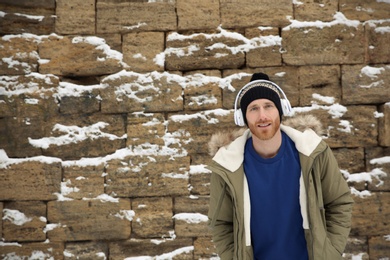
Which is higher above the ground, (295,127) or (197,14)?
(197,14)

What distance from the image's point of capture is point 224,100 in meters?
4.95

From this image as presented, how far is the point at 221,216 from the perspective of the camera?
2.46 m

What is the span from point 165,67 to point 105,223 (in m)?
1.93

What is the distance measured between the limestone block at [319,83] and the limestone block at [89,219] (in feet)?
Answer: 7.96

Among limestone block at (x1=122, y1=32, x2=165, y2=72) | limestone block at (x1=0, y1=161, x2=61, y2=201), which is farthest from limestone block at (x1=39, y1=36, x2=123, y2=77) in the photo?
limestone block at (x1=0, y1=161, x2=61, y2=201)

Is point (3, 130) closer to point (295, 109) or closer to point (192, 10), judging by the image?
point (192, 10)

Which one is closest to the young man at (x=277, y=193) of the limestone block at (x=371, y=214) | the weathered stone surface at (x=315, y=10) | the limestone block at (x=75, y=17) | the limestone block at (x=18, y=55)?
the limestone block at (x=371, y=214)

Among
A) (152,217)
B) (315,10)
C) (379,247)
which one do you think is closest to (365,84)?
(315,10)

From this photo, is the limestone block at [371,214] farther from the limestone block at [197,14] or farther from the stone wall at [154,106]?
the limestone block at [197,14]

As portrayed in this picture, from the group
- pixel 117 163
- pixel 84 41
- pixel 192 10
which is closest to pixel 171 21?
pixel 192 10

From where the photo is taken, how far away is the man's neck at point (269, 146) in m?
2.39

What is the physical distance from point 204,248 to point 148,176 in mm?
1039

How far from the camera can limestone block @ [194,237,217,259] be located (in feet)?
15.8

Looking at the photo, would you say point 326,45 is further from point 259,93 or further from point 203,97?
point 259,93
